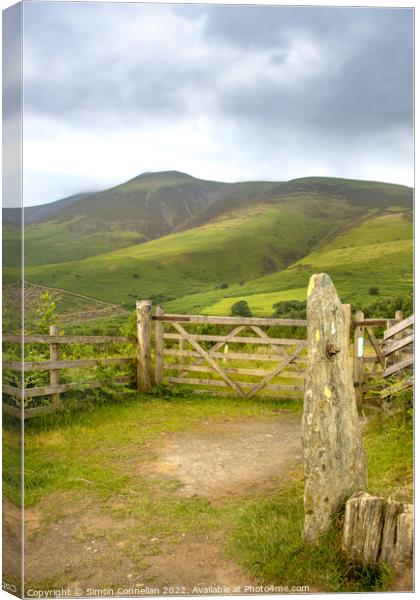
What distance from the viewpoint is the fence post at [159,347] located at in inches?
384

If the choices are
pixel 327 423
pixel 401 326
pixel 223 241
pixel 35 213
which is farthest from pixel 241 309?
pixel 327 423

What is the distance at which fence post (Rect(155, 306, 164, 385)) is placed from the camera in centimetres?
974

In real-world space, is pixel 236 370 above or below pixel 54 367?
below

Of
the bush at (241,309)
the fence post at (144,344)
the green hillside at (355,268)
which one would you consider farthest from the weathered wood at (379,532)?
the bush at (241,309)

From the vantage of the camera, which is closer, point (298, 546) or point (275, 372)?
point (298, 546)

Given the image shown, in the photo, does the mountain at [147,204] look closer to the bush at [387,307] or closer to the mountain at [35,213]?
the mountain at [35,213]

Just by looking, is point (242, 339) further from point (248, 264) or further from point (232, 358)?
point (248, 264)

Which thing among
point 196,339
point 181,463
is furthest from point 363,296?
point 181,463

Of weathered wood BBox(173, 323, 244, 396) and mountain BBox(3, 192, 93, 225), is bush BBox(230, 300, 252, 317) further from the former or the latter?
mountain BBox(3, 192, 93, 225)

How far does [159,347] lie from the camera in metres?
9.82

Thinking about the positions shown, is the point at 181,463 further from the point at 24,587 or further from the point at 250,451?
the point at 24,587

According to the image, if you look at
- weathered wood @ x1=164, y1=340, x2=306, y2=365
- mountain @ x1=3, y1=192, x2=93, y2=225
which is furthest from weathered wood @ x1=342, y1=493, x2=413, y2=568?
weathered wood @ x1=164, y1=340, x2=306, y2=365

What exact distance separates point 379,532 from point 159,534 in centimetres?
160

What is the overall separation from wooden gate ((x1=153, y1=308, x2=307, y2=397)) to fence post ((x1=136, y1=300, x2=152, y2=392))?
0.19 metres
